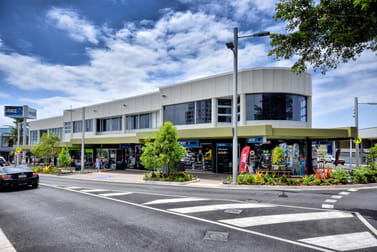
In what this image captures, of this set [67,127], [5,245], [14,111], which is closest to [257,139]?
[5,245]

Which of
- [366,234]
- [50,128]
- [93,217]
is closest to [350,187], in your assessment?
[366,234]

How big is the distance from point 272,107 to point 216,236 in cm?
1769

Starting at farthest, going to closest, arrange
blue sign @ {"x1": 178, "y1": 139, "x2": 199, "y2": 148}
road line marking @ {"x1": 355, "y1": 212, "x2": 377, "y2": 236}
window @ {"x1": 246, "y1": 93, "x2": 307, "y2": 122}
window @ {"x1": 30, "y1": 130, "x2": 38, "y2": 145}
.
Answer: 1. window @ {"x1": 30, "y1": 130, "x2": 38, "y2": 145}
2. blue sign @ {"x1": 178, "y1": 139, "x2": 199, "y2": 148}
3. window @ {"x1": 246, "y1": 93, "x2": 307, "y2": 122}
4. road line marking @ {"x1": 355, "y1": 212, "x2": 377, "y2": 236}

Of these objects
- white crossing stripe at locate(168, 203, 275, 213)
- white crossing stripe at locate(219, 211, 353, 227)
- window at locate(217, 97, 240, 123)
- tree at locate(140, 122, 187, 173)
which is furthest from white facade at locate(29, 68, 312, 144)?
white crossing stripe at locate(219, 211, 353, 227)

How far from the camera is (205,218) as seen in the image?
7.66 meters

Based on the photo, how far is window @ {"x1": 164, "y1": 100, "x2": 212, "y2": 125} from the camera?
83.0ft

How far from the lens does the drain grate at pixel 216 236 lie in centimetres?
587

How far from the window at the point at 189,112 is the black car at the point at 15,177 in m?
15.0

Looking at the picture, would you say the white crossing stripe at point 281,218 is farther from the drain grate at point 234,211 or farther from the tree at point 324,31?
the tree at point 324,31

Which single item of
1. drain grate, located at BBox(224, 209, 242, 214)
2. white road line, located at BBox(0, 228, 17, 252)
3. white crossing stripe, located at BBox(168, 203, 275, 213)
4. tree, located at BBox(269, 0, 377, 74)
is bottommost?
white crossing stripe, located at BBox(168, 203, 275, 213)

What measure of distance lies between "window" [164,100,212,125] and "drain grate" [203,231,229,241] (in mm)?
18950

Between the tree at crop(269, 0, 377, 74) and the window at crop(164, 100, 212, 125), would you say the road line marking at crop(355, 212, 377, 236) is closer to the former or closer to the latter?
the tree at crop(269, 0, 377, 74)

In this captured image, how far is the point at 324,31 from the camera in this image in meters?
9.51

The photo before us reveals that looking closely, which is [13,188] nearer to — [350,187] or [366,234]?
[366,234]
